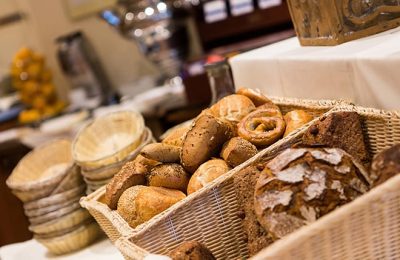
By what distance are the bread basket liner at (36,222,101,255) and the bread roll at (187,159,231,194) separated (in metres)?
0.64

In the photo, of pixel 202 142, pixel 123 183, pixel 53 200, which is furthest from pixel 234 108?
pixel 53 200

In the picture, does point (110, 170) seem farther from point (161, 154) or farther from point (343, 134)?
point (343, 134)

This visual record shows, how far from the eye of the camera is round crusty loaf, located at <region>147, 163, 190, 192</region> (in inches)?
53.1

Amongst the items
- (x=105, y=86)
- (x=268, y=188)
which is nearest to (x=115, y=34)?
(x=105, y=86)

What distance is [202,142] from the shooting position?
52.9 inches

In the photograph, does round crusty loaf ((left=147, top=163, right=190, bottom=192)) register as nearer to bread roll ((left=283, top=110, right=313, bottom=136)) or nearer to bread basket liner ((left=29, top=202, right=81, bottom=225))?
bread roll ((left=283, top=110, right=313, bottom=136))

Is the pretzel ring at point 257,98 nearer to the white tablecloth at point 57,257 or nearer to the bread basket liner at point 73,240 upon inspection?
the white tablecloth at point 57,257

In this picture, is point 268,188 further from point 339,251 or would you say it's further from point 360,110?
point 360,110

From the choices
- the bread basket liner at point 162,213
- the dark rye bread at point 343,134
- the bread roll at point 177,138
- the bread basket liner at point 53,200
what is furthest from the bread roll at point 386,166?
the bread basket liner at point 53,200

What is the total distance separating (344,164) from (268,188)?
5.5 inches

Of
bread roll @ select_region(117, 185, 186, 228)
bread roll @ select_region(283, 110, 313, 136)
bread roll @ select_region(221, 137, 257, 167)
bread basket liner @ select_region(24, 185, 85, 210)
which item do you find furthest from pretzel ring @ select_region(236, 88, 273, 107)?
bread basket liner @ select_region(24, 185, 85, 210)

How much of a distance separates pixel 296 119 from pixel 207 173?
0.25m

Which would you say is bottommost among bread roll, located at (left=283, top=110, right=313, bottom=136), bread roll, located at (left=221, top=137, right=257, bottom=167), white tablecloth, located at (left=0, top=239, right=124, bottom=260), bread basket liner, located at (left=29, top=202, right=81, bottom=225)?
white tablecloth, located at (left=0, top=239, right=124, bottom=260)

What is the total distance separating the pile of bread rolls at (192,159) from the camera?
50.6 inches
